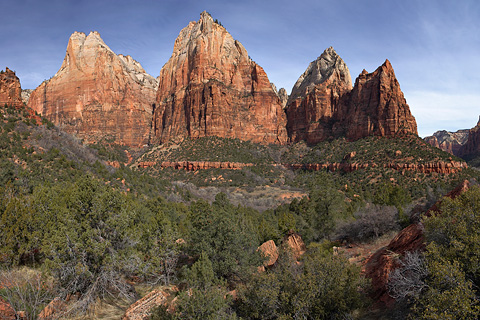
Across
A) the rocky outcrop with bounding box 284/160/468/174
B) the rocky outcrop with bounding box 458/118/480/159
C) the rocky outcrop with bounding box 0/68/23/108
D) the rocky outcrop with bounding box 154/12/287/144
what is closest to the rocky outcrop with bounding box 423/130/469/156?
the rocky outcrop with bounding box 458/118/480/159

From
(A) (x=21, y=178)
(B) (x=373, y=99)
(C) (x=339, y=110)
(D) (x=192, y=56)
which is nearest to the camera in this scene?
(A) (x=21, y=178)

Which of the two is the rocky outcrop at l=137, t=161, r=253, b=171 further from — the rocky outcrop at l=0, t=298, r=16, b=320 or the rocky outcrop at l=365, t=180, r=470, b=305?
the rocky outcrop at l=0, t=298, r=16, b=320

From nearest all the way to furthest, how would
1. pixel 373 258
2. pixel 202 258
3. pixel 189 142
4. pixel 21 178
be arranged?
1. pixel 202 258
2. pixel 373 258
3. pixel 21 178
4. pixel 189 142

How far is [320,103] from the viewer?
10175 cm

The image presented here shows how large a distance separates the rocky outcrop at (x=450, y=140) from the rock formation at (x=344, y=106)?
335 feet

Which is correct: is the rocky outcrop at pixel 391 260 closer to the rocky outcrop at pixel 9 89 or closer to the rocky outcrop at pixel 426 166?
the rocky outcrop at pixel 9 89

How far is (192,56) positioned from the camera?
102500mm

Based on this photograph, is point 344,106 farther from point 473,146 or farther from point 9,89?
point 9,89

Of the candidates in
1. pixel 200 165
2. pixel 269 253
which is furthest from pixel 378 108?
pixel 269 253

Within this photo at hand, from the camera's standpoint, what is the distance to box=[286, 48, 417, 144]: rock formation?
244 ft

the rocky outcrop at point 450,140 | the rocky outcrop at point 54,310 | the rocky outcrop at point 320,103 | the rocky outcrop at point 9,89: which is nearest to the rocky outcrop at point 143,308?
the rocky outcrop at point 54,310

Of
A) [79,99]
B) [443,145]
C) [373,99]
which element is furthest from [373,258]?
[443,145]

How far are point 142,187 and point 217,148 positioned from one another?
140 ft

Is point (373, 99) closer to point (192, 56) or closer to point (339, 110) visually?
point (339, 110)
